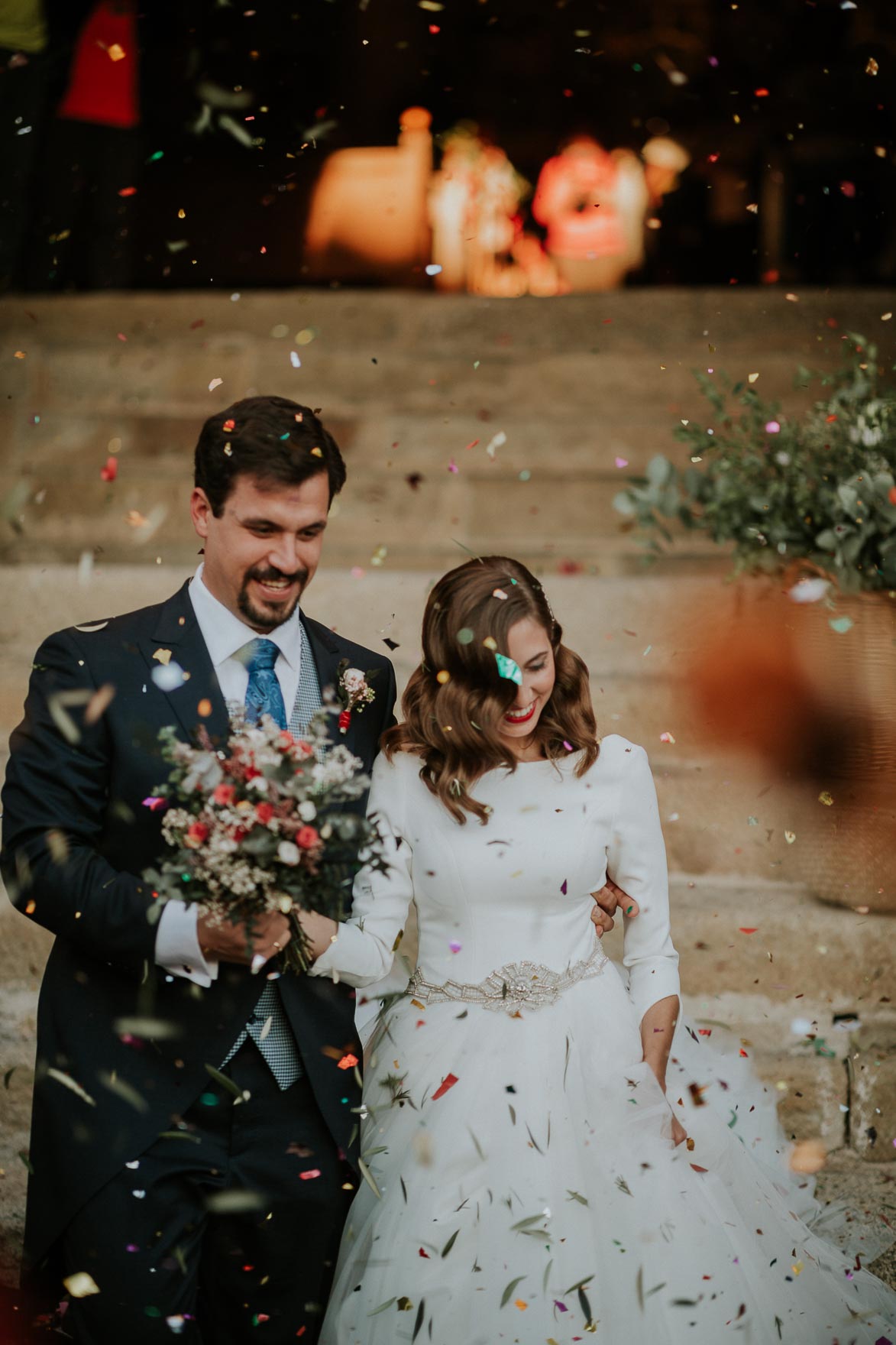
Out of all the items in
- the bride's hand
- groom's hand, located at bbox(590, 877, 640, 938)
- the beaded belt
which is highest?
groom's hand, located at bbox(590, 877, 640, 938)

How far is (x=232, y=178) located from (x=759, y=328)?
10.1 ft

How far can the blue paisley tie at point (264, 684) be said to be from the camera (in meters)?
2.42

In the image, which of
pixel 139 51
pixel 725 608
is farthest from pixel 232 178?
pixel 725 608

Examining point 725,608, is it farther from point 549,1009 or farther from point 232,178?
point 232,178

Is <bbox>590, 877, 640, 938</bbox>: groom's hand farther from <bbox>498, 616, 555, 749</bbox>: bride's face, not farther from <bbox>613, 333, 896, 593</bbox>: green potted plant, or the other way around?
<bbox>613, 333, 896, 593</bbox>: green potted plant

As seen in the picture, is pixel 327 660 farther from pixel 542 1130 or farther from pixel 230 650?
pixel 542 1130

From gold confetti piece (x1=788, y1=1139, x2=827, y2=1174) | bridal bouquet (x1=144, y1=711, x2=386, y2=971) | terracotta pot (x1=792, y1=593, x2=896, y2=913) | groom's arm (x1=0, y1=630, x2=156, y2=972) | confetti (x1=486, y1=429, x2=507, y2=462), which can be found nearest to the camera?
bridal bouquet (x1=144, y1=711, x2=386, y2=971)

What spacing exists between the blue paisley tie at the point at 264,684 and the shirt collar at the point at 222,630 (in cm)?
2

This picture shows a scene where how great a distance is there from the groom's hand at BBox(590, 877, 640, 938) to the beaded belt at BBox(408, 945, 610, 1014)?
0.15 m

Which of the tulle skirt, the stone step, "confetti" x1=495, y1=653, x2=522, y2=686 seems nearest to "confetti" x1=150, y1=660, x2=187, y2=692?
"confetti" x1=495, y1=653, x2=522, y2=686

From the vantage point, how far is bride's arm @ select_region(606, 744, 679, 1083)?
2.56m

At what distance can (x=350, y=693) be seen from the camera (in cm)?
253

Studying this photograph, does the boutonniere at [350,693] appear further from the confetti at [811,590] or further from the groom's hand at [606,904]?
the confetti at [811,590]

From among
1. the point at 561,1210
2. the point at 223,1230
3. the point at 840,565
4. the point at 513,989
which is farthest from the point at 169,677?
the point at 840,565
